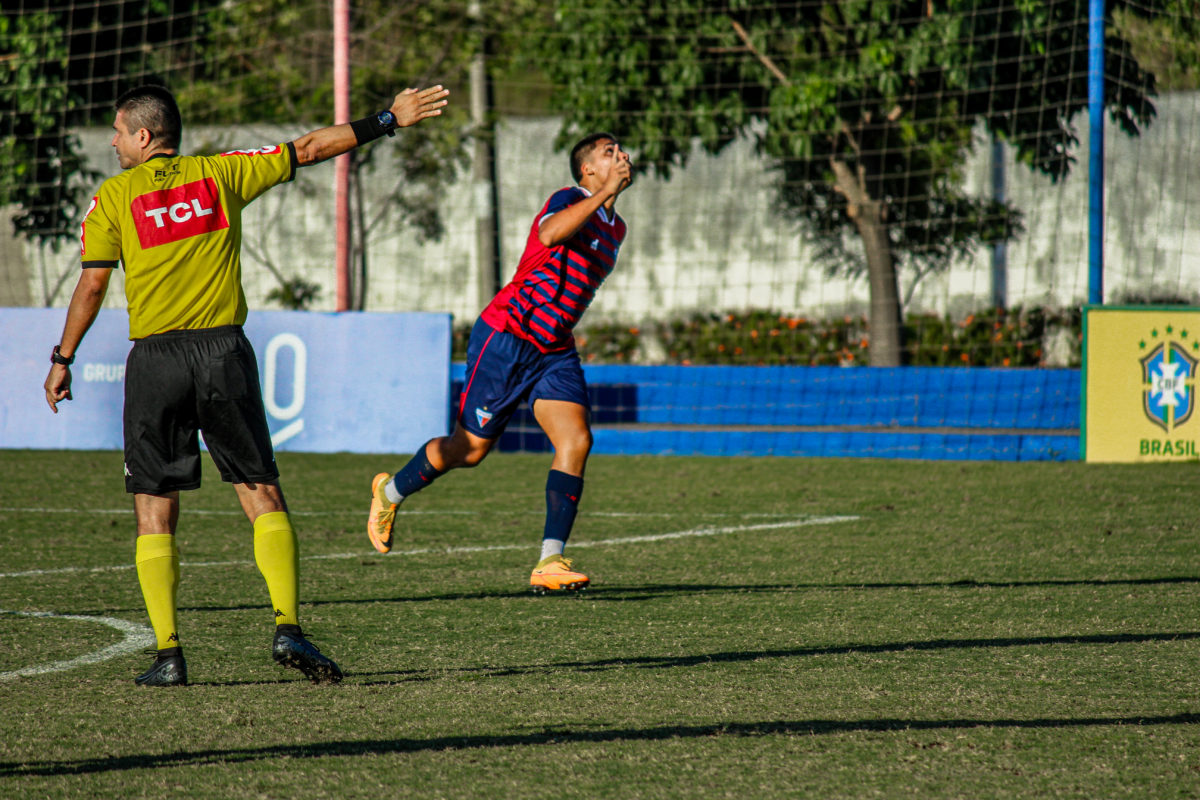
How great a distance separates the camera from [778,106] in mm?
14461

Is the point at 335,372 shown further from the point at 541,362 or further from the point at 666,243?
the point at 666,243

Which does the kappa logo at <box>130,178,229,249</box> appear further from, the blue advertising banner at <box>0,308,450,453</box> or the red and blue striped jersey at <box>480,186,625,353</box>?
the blue advertising banner at <box>0,308,450,453</box>

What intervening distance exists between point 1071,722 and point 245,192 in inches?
106

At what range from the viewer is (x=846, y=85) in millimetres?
14312

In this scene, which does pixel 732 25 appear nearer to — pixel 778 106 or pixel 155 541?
pixel 778 106

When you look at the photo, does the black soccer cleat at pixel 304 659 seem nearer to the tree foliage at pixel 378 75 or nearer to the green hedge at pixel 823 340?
the green hedge at pixel 823 340

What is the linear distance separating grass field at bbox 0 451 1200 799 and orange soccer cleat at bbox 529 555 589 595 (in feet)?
0.21

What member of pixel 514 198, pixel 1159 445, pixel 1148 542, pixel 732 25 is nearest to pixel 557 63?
pixel 732 25

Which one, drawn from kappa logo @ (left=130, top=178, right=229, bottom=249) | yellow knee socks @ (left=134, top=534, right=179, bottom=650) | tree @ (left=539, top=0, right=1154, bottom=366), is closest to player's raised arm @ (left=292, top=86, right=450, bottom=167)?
kappa logo @ (left=130, top=178, right=229, bottom=249)

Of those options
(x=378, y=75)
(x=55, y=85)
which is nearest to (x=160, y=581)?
(x=55, y=85)

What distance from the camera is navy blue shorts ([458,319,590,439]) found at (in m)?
5.49

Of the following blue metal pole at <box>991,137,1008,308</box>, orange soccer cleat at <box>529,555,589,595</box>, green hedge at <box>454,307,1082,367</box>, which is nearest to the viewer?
orange soccer cleat at <box>529,555,589,595</box>

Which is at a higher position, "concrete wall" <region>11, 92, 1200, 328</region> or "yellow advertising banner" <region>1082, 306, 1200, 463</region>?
"concrete wall" <region>11, 92, 1200, 328</region>

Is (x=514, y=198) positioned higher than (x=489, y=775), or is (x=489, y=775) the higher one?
(x=514, y=198)
